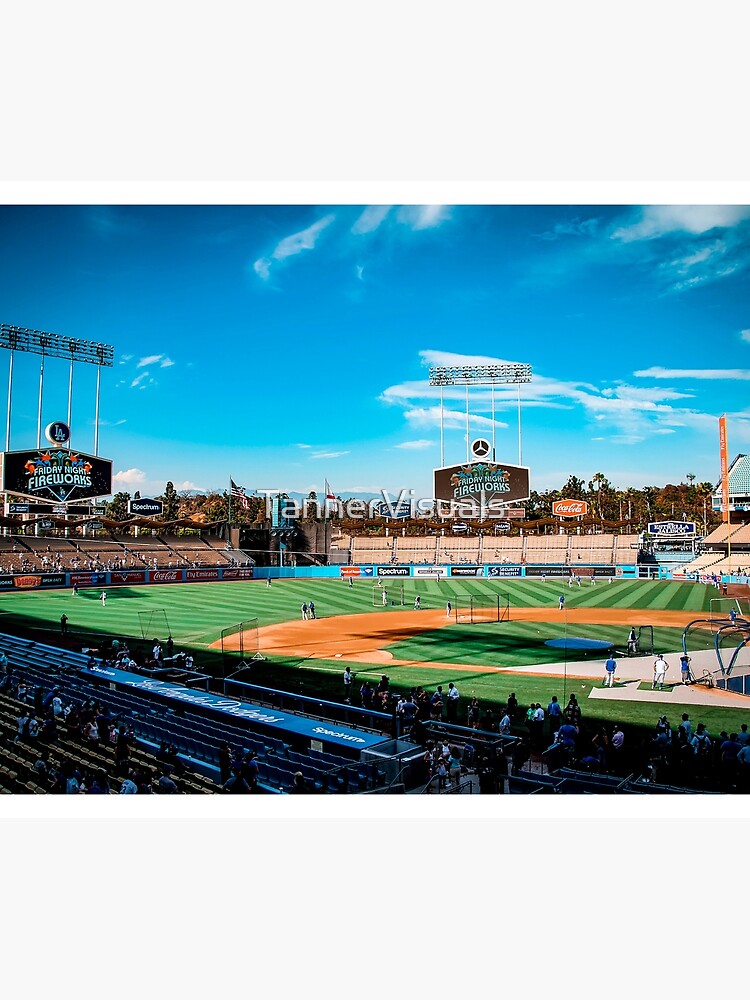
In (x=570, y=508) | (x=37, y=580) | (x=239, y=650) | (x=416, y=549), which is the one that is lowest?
(x=239, y=650)

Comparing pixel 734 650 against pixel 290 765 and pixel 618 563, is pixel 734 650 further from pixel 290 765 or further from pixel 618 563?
pixel 618 563

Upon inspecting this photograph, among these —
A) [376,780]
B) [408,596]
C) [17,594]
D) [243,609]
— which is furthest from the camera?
[408,596]

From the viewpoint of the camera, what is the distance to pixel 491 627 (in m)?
23.1

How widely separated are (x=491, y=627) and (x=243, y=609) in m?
10.8

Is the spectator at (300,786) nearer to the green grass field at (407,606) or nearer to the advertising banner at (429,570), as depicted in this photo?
the green grass field at (407,606)

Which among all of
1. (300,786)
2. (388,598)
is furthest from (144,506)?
(300,786)

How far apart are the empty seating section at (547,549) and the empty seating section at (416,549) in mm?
6372

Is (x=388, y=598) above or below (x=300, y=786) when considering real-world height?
below

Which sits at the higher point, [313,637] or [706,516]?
[706,516]

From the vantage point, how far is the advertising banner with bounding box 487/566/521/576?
4550 cm

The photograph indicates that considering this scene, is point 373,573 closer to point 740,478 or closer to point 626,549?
point 626,549

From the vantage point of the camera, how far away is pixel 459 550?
163ft

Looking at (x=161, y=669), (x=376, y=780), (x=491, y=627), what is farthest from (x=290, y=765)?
(x=491, y=627)

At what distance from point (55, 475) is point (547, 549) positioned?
31.0 meters
